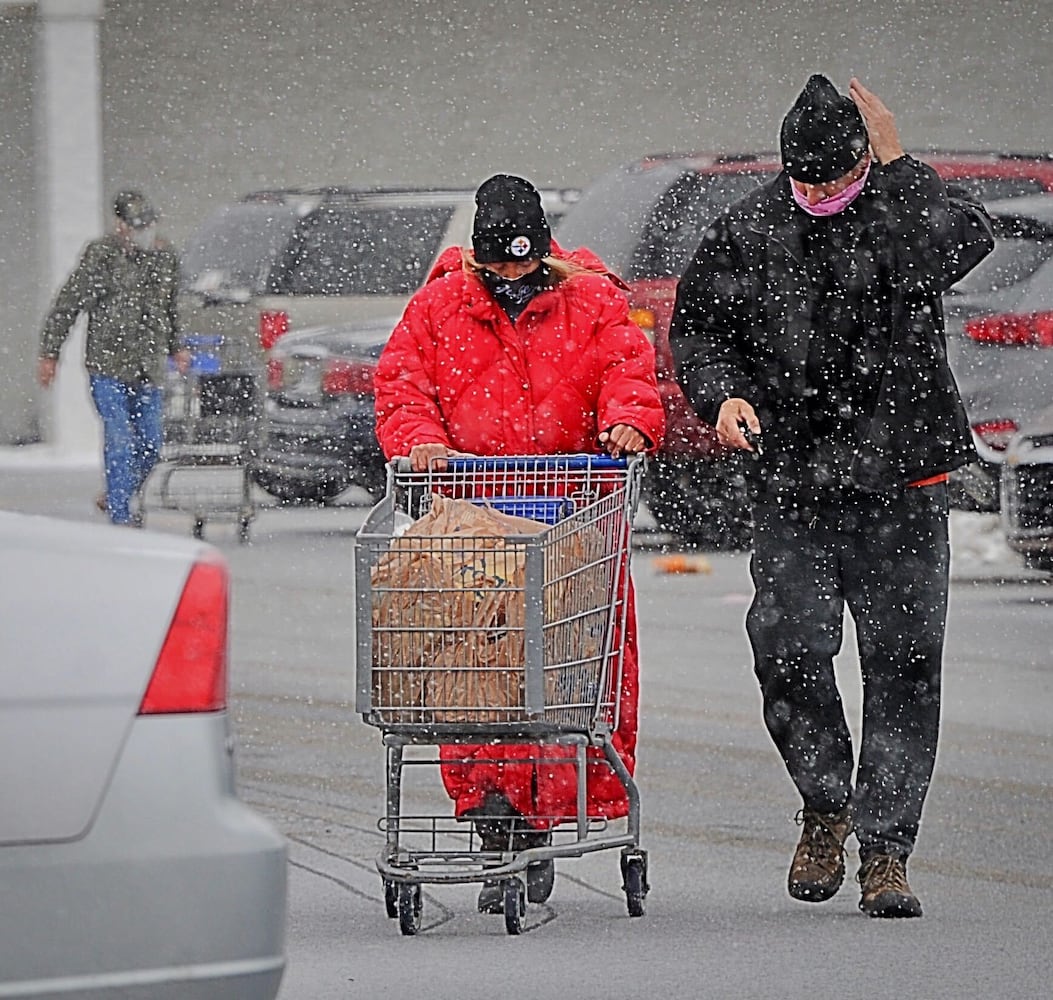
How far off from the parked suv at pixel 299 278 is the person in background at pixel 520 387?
9.36m

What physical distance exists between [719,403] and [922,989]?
153 centimetres

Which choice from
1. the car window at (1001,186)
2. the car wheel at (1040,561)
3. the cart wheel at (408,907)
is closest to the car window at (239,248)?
the car window at (1001,186)

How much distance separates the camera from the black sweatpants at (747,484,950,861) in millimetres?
6227

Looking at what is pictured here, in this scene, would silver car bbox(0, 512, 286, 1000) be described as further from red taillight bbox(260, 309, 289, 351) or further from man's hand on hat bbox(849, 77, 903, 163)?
red taillight bbox(260, 309, 289, 351)

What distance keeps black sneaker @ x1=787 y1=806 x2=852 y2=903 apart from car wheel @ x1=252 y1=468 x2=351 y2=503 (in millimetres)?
9738

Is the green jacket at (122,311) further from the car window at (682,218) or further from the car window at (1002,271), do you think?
the car window at (1002,271)

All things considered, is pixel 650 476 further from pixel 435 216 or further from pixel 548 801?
pixel 548 801

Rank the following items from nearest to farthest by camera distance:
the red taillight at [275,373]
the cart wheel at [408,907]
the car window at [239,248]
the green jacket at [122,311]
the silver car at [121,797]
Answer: the silver car at [121,797], the cart wheel at [408,907], the green jacket at [122,311], the red taillight at [275,373], the car window at [239,248]

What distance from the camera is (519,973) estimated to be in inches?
220

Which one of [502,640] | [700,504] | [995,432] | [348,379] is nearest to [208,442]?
[348,379]

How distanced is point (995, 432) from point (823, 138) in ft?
25.7

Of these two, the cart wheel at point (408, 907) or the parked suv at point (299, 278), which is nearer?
the cart wheel at point (408, 907)

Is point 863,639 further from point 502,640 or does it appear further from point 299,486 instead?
point 299,486

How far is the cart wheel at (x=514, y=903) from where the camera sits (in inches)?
232
